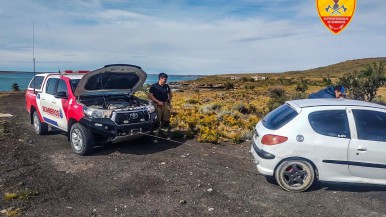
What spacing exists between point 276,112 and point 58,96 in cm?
543

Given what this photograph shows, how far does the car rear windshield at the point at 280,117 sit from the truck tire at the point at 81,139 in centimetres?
417

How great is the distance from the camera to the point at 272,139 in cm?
612

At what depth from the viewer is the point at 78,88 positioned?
339 inches

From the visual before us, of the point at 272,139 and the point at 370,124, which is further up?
the point at 370,124

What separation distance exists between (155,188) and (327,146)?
3.13 meters

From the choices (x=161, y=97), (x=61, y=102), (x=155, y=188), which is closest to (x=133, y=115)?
(x=161, y=97)

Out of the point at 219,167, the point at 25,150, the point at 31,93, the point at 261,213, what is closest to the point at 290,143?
the point at 261,213

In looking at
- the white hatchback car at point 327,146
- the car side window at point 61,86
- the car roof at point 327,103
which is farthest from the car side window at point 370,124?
the car side window at point 61,86

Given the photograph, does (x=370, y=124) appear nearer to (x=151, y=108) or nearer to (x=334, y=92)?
(x=334, y=92)

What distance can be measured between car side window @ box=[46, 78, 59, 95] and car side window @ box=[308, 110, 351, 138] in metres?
6.94

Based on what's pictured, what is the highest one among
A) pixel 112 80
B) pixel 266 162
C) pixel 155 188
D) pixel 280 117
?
pixel 112 80

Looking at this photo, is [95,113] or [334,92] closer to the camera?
[95,113]

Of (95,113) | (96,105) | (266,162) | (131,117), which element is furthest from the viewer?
(96,105)

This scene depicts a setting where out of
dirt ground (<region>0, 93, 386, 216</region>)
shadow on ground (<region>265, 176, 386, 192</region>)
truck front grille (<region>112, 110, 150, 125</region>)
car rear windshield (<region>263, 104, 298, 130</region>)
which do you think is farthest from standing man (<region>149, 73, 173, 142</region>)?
shadow on ground (<region>265, 176, 386, 192</region>)
